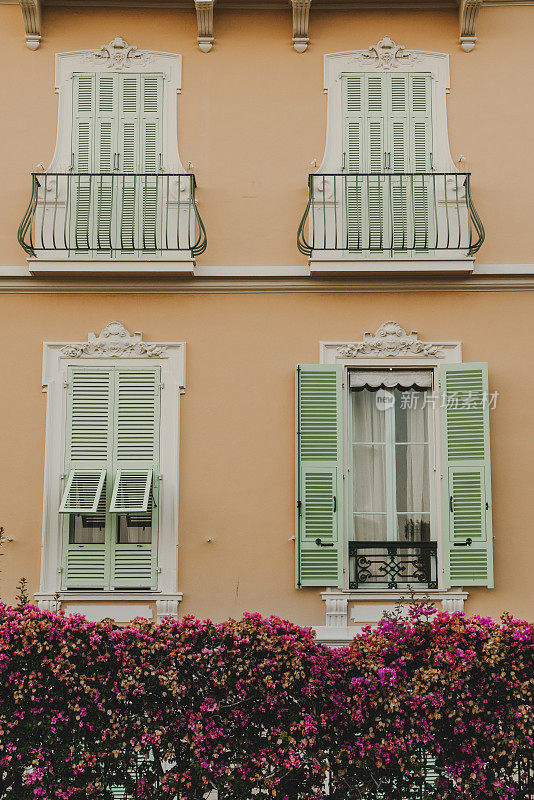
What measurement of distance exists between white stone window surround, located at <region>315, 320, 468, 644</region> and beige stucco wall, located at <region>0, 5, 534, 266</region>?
3.66ft

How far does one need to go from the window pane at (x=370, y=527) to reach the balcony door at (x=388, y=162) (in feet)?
8.96

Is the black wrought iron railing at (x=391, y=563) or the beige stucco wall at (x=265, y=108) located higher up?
the beige stucco wall at (x=265, y=108)

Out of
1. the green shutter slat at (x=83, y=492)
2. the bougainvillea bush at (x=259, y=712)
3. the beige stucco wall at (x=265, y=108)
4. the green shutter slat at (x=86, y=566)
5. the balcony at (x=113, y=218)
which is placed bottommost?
the bougainvillea bush at (x=259, y=712)

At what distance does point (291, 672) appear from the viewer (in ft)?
25.2

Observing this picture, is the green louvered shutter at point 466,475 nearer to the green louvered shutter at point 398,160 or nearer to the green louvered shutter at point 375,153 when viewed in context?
the green louvered shutter at point 398,160

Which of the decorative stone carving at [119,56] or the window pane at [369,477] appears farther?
the decorative stone carving at [119,56]

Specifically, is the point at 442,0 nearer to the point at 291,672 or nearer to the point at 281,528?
the point at 281,528

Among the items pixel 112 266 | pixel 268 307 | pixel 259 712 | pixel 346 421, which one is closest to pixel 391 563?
pixel 346 421

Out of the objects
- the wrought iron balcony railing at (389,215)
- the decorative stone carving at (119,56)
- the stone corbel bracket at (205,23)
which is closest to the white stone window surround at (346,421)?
the wrought iron balcony railing at (389,215)

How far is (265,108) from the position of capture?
10242 mm

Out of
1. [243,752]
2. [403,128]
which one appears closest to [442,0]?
[403,128]

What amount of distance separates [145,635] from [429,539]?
10.7 feet

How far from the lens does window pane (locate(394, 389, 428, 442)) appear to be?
32.2 feet

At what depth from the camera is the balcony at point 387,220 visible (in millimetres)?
9812
